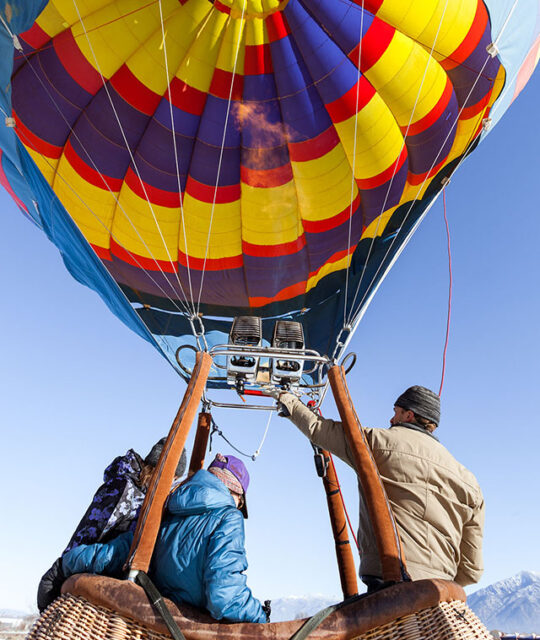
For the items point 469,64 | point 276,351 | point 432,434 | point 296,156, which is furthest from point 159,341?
point 432,434

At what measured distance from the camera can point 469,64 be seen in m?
3.96

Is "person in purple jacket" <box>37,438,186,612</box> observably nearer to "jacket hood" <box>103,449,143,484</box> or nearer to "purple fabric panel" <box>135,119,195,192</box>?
"jacket hood" <box>103,449,143,484</box>

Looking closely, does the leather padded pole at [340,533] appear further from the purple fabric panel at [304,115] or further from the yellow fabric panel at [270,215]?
the purple fabric panel at [304,115]

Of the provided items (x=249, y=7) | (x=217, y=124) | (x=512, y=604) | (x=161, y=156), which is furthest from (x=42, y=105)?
(x=512, y=604)

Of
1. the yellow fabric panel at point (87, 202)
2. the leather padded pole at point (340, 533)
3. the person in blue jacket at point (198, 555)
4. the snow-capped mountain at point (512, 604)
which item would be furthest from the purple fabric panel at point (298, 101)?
the snow-capped mountain at point (512, 604)

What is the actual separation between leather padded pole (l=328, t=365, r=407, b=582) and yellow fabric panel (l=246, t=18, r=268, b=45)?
3097 mm

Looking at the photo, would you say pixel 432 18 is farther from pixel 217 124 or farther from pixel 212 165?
pixel 212 165

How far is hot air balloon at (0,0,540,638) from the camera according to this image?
12.3 feet

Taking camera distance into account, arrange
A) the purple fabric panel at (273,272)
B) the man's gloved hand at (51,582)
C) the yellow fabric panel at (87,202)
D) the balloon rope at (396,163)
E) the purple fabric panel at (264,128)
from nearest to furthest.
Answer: the man's gloved hand at (51,582) < the balloon rope at (396,163) < the purple fabric panel at (264,128) < the yellow fabric panel at (87,202) < the purple fabric panel at (273,272)

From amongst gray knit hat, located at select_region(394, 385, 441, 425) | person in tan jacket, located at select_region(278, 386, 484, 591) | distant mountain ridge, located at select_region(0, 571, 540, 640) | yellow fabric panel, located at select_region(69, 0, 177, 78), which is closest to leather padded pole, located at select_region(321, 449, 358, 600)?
person in tan jacket, located at select_region(278, 386, 484, 591)

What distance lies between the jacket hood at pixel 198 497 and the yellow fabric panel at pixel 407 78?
344 centimetres

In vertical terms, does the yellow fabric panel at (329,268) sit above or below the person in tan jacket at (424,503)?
above

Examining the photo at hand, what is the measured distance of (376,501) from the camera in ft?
4.82

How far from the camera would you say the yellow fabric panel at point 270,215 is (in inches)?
178
